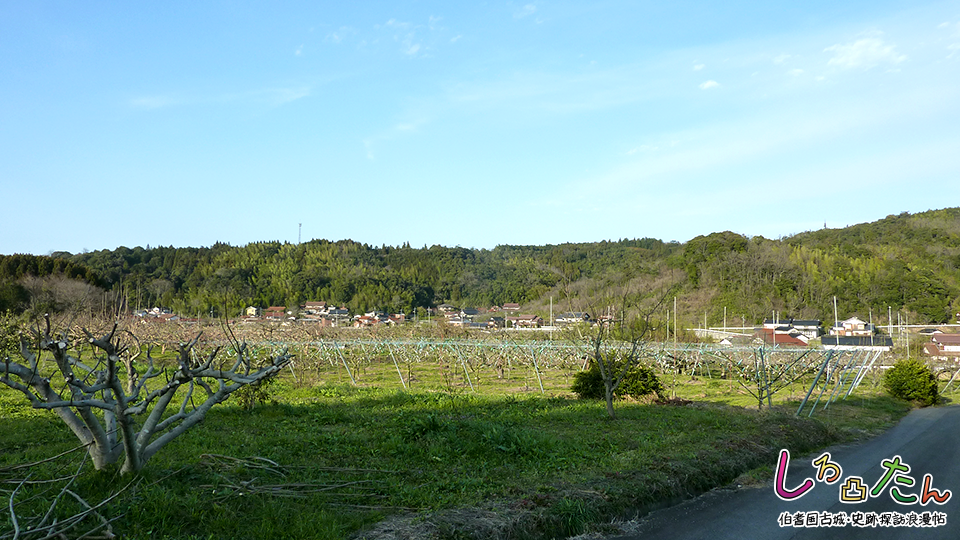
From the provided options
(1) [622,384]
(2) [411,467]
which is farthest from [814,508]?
(1) [622,384]

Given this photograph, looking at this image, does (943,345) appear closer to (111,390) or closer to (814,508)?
(814,508)

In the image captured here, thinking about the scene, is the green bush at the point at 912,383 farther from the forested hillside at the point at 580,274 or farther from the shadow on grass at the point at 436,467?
the forested hillside at the point at 580,274

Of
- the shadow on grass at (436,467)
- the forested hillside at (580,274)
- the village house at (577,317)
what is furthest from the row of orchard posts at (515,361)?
the shadow on grass at (436,467)

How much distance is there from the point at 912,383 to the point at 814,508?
1617 centimetres

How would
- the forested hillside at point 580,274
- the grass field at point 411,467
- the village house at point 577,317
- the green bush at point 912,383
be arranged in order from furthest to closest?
the forested hillside at point 580,274
the green bush at point 912,383
the village house at point 577,317
the grass field at point 411,467

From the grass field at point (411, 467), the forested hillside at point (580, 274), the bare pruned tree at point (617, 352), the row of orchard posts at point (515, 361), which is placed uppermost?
the forested hillside at point (580, 274)

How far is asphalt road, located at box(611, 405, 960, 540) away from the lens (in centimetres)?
533

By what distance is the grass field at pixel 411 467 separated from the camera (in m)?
4.51

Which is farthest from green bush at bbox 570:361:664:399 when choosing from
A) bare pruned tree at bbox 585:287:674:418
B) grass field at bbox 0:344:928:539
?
grass field at bbox 0:344:928:539

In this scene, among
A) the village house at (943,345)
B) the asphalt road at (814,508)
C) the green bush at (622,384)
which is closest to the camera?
the asphalt road at (814,508)

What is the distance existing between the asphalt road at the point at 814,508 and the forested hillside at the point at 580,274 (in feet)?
63.1

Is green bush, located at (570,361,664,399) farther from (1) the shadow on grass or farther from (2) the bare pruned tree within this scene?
(1) the shadow on grass

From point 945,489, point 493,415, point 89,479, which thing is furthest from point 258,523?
point 945,489

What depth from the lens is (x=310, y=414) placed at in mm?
10664
